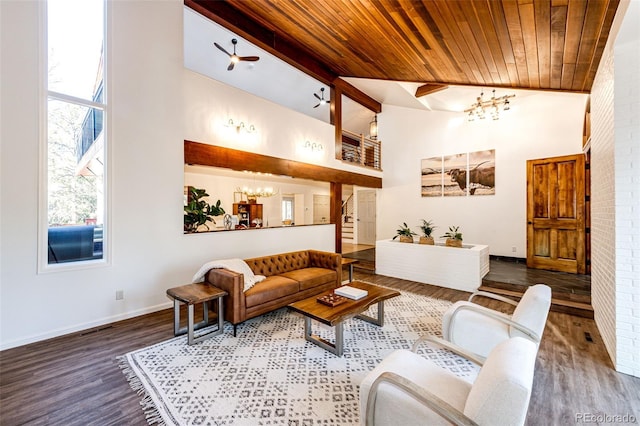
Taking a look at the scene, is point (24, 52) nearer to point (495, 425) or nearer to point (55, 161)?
point (55, 161)

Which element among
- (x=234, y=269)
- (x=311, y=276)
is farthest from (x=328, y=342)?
(x=234, y=269)

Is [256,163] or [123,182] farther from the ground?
[256,163]

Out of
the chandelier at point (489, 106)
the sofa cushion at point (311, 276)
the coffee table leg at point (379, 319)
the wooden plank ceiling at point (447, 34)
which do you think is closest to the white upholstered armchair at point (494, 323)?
the coffee table leg at point (379, 319)

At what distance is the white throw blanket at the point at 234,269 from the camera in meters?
3.52

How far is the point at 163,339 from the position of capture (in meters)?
3.08

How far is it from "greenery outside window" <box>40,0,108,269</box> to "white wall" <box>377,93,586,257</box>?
7.48m

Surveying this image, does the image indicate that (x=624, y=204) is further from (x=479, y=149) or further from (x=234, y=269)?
(x=479, y=149)

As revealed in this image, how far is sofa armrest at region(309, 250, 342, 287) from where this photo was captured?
4.53m

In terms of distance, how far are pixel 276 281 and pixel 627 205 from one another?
3.84 metres

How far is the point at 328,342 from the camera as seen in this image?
2.94 meters

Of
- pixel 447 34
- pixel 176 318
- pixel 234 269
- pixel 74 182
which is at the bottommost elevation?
pixel 176 318

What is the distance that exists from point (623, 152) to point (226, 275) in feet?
13.9

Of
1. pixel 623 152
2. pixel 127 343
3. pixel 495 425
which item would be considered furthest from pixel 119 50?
pixel 623 152

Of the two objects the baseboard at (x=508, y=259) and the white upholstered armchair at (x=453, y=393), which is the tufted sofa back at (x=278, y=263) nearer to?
the white upholstered armchair at (x=453, y=393)
